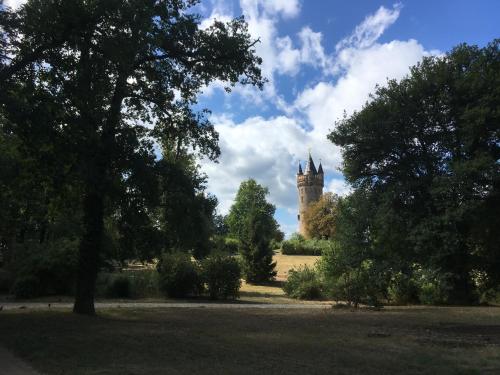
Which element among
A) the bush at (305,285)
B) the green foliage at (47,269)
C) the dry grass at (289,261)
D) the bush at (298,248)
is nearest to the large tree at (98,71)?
the green foliage at (47,269)

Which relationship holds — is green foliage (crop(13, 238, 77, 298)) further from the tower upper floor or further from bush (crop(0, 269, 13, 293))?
the tower upper floor

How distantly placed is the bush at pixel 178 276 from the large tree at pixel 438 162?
374 inches

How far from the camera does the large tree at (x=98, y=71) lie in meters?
12.2

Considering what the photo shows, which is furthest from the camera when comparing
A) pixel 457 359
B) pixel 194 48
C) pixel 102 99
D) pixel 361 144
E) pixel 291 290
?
pixel 291 290

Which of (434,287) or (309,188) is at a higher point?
(309,188)

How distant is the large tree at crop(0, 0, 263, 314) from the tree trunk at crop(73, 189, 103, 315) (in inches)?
1.2

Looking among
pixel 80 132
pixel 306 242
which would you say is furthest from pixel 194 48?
pixel 306 242

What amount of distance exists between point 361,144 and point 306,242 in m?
45.3

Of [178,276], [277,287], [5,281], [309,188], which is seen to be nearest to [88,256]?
[178,276]

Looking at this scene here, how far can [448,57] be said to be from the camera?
987 inches

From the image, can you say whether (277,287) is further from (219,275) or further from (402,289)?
(402,289)

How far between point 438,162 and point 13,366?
22.1 m

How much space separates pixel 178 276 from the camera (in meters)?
25.4

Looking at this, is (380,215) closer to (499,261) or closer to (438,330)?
(499,261)
